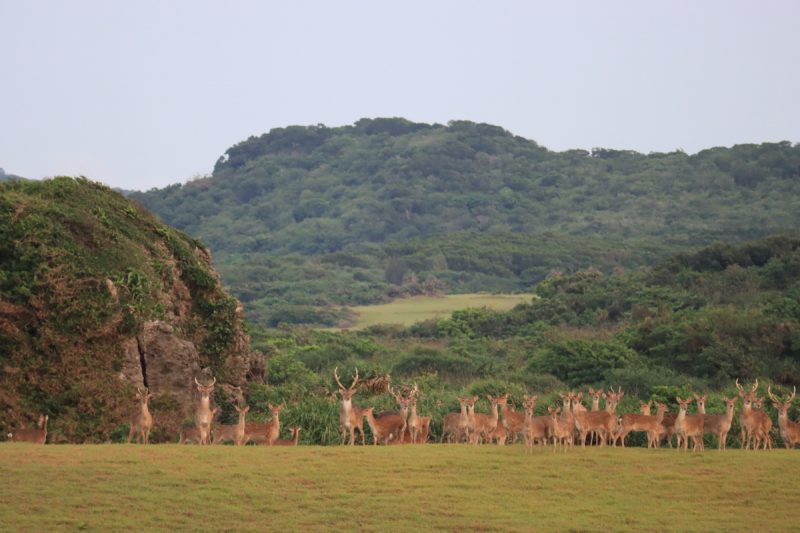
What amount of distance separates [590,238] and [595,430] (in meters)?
103

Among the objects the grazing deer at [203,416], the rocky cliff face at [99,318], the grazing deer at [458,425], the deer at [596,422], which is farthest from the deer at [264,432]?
the deer at [596,422]

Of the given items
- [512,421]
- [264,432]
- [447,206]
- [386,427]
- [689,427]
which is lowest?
[264,432]

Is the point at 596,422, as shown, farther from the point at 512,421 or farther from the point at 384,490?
the point at 384,490

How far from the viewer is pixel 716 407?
A: 99.0 ft

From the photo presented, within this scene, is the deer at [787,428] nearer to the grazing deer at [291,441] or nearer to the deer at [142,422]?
the grazing deer at [291,441]

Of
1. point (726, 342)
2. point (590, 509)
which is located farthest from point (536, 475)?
point (726, 342)

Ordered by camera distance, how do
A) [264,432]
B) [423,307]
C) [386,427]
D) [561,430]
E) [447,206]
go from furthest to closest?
1. [447,206]
2. [423,307]
3. [386,427]
4. [264,432]
5. [561,430]

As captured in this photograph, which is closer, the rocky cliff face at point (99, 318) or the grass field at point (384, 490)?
the grass field at point (384, 490)

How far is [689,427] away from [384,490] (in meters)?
6.78

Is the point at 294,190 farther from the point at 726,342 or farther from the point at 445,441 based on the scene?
the point at 445,441

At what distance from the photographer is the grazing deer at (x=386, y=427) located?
25219mm

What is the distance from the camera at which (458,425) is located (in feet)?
85.1

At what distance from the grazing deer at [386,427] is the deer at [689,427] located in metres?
5.37

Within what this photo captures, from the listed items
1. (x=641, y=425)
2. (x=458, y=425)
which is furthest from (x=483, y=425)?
(x=641, y=425)
